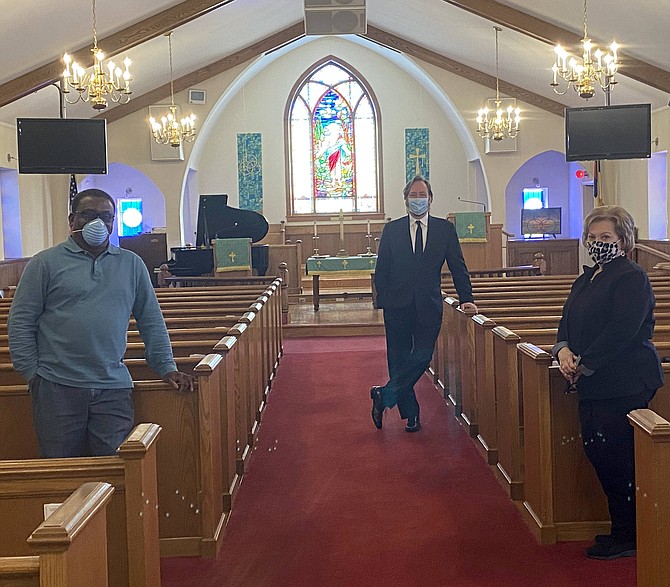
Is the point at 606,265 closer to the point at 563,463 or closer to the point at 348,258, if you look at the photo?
the point at 563,463

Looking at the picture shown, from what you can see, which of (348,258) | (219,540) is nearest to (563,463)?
(219,540)

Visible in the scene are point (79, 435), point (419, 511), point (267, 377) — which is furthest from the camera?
point (267, 377)

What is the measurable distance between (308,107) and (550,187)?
4.27 meters

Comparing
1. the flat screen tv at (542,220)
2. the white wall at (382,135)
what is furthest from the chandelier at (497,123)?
the flat screen tv at (542,220)

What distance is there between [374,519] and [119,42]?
749 cm

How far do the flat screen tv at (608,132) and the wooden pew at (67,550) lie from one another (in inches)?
308

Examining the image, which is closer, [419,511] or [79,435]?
→ [79,435]

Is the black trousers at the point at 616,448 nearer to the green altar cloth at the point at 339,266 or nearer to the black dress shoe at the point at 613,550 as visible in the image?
the black dress shoe at the point at 613,550

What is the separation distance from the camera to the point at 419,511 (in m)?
3.60

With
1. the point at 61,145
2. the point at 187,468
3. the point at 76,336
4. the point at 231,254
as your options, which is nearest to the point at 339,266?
the point at 231,254

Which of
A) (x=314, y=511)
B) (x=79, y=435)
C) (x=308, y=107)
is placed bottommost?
(x=314, y=511)

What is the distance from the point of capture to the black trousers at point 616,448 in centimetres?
291

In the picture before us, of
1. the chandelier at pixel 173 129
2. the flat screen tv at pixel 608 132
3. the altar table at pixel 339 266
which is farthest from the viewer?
the chandelier at pixel 173 129

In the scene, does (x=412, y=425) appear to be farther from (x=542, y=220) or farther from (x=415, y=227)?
(x=542, y=220)
